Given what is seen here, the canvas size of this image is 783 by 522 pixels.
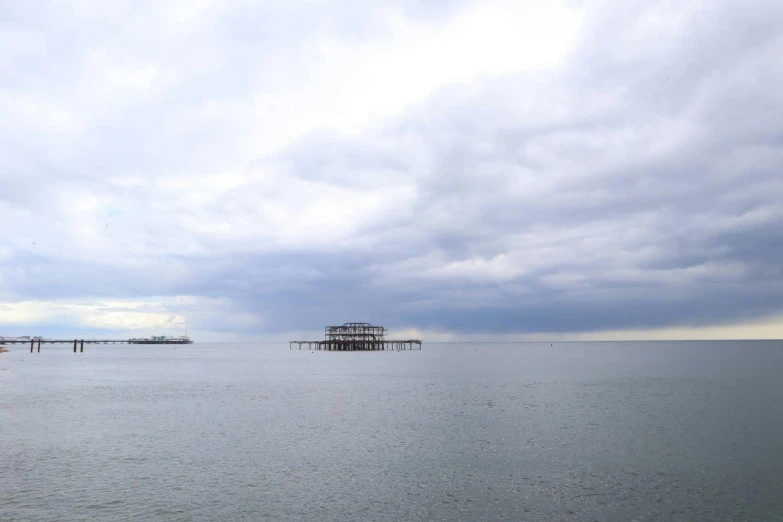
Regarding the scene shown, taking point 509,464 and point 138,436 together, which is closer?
point 509,464

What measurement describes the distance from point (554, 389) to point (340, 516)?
2118 inches

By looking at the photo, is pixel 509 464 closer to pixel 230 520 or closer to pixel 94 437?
pixel 230 520

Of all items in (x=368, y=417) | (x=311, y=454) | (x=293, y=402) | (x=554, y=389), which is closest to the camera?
(x=311, y=454)

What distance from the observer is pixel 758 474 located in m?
27.7

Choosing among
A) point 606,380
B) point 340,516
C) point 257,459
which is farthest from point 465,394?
point 340,516

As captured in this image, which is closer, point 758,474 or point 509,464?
point 758,474

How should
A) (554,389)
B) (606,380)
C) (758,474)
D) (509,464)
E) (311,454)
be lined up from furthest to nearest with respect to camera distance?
(606,380) < (554,389) < (311,454) < (509,464) < (758,474)

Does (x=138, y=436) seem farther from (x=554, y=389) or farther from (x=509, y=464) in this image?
(x=554, y=389)

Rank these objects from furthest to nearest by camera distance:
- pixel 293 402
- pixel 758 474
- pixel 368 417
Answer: pixel 293 402, pixel 368 417, pixel 758 474

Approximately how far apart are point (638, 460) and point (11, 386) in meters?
73.1

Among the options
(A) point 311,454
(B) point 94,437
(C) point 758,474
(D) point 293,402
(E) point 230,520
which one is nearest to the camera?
(E) point 230,520

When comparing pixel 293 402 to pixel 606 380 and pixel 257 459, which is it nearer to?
pixel 257 459

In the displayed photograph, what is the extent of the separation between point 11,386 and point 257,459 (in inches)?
2233

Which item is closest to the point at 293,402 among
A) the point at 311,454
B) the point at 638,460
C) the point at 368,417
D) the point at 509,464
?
the point at 368,417
